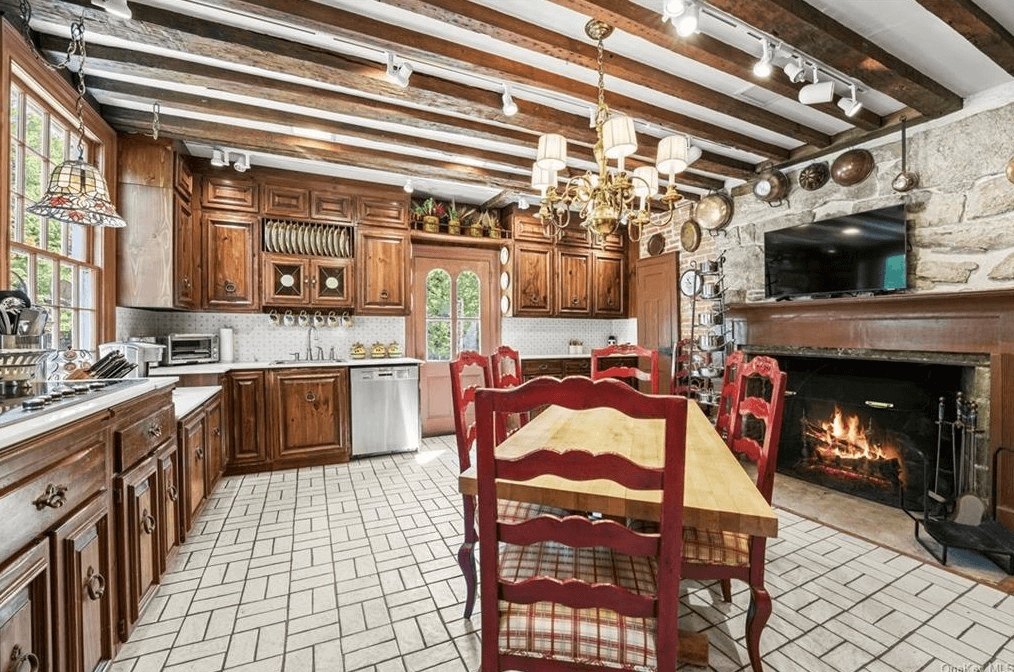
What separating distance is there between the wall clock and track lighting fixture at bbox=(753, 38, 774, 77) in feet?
8.18

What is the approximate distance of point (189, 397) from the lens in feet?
9.20

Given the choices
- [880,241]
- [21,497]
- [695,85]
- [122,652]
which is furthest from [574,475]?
[880,241]

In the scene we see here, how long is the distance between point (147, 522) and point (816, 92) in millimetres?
4213

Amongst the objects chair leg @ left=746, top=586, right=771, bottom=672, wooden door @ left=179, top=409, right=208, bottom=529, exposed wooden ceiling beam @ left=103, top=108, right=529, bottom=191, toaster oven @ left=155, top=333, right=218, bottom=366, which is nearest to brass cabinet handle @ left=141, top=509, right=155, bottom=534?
wooden door @ left=179, top=409, right=208, bottom=529

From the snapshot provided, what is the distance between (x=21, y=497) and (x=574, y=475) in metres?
1.40

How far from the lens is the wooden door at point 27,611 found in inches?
40.5

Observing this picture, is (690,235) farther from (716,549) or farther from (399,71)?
(716,549)

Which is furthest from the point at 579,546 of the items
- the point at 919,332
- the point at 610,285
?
the point at 610,285

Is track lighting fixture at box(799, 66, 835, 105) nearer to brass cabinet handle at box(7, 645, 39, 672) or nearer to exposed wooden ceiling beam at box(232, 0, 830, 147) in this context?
exposed wooden ceiling beam at box(232, 0, 830, 147)

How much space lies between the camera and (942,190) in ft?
9.80

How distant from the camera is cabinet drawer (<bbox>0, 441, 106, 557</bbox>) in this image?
104 centimetres

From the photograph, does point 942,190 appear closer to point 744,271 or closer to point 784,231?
point 784,231

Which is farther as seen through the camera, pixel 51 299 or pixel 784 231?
pixel 784 231

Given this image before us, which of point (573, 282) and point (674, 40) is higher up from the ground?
point (674, 40)
